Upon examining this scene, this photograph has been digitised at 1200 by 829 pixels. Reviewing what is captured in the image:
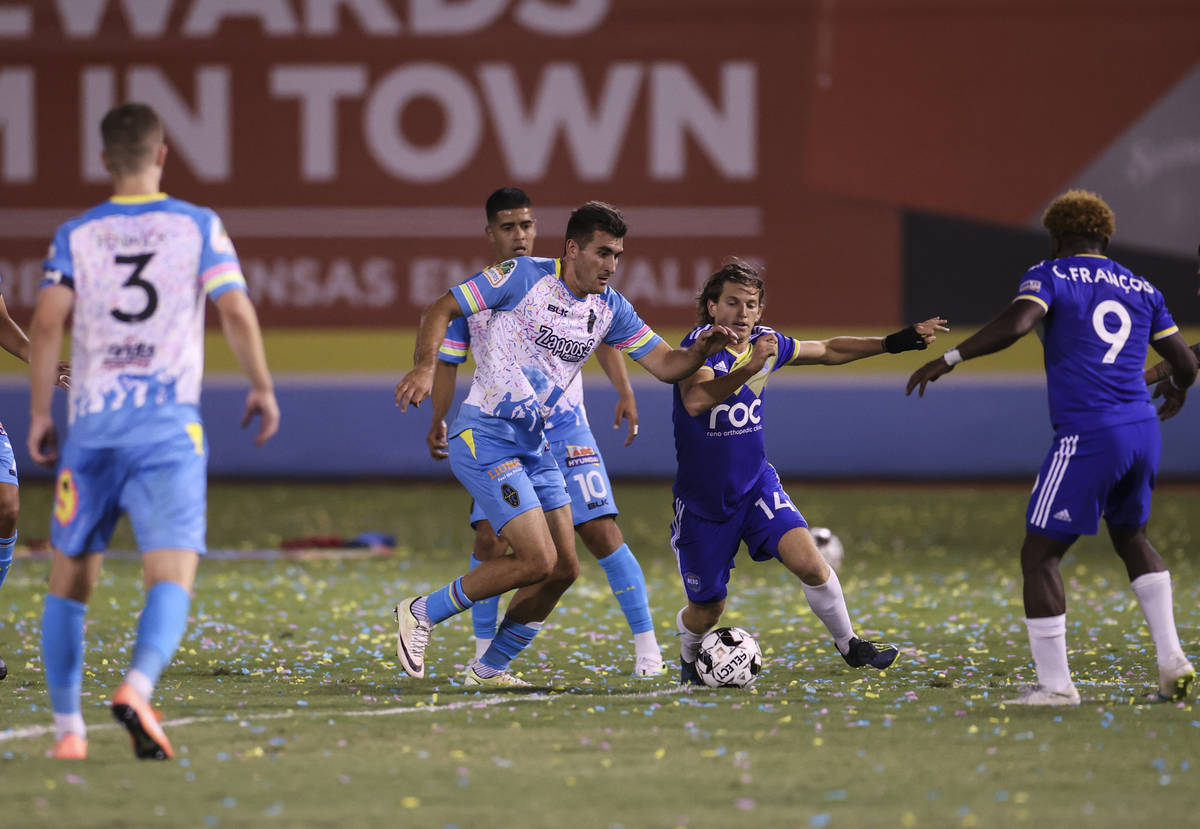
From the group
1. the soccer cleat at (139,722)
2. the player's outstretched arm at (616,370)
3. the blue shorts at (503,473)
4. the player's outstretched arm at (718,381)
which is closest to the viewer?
the soccer cleat at (139,722)

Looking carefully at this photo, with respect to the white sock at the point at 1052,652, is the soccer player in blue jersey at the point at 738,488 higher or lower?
higher

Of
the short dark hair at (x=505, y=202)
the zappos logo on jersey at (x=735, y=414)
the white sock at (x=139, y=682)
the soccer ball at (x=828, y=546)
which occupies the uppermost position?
the short dark hair at (x=505, y=202)

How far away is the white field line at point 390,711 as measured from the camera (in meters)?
5.54

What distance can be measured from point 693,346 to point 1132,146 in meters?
12.1

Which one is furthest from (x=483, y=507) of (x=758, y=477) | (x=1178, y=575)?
(x=1178, y=575)

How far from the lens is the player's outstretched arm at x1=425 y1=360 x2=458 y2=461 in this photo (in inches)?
274

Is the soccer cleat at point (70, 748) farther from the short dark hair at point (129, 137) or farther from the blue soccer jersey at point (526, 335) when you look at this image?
the blue soccer jersey at point (526, 335)

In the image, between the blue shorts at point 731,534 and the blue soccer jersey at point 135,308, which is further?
the blue shorts at point 731,534

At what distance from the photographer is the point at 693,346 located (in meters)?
6.53

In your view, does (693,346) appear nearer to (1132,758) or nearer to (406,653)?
(406,653)

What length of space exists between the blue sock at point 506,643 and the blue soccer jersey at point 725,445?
0.94 metres

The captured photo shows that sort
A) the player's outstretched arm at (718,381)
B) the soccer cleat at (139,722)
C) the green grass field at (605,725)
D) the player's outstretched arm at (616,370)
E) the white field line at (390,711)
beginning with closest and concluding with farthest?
the green grass field at (605,725)
the soccer cleat at (139,722)
the white field line at (390,711)
the player's outstretched arm at (718,381)
the player's outstretched arm at (616,370)

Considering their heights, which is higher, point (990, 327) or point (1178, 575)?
point (990, 327)

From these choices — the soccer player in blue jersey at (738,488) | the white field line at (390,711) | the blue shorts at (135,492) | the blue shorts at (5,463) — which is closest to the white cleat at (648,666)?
the soccer player in blue jersey at (738,488)
